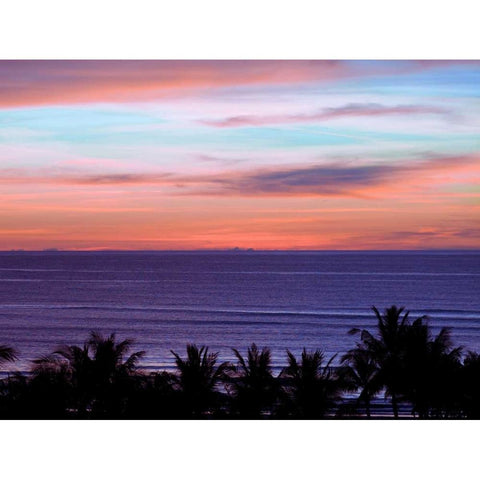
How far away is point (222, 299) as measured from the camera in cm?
3059

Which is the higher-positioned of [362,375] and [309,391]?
[362,375]

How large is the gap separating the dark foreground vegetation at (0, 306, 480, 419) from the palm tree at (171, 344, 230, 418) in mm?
11

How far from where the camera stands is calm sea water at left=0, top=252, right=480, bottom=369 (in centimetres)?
2131

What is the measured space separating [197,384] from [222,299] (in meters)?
22.4

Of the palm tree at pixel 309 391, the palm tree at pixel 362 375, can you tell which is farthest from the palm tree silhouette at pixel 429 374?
the palm tree at pixel 309 391

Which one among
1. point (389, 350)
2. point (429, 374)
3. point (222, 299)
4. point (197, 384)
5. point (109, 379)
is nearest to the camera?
point (109, 379)

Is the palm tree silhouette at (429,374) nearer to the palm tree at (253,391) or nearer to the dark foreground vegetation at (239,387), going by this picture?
the dark foreground vegetation at (239,387)

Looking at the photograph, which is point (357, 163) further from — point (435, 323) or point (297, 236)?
point (435, 323)

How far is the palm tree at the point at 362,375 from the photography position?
28.6ft
